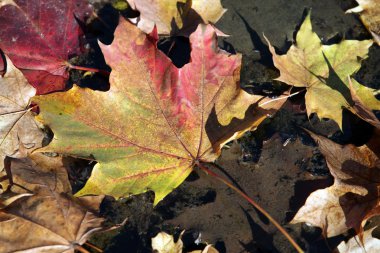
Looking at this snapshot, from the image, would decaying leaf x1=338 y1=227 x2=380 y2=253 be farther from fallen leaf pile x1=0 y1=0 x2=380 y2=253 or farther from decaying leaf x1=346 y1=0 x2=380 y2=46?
decaying leaf x1=346 y1=0 x2=380 y2=46

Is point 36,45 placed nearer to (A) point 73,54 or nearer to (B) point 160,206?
(A) point 73,54

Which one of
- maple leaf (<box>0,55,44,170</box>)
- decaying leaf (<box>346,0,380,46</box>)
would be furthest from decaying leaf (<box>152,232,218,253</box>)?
decaying leaf (<box>346,0,380,46</box>)

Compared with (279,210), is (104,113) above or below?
above

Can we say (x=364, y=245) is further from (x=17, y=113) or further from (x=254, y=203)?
(x=17, y=113)

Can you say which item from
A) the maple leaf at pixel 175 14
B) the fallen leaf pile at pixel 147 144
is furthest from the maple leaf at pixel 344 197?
the maple leaf at pixel 175 14

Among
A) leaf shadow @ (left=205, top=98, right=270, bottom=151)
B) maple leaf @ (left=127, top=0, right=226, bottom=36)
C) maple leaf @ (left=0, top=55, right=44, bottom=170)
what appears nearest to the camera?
leaf shadow @ (left=205, top=98, right=270, bottom=151)

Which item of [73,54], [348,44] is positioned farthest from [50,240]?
[348,44]

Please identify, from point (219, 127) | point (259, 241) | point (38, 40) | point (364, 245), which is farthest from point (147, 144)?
point (364, 245)
